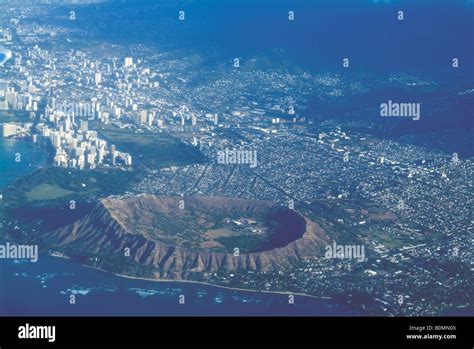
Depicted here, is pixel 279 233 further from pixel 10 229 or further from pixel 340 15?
pixel 340 15

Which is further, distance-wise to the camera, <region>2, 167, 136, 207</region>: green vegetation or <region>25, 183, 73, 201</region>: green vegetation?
<region>25, 183, 73, 201</region>: green vegetation

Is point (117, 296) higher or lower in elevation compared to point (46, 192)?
lower

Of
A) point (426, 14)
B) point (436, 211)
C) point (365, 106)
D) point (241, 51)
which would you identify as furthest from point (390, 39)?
point (436, 211)

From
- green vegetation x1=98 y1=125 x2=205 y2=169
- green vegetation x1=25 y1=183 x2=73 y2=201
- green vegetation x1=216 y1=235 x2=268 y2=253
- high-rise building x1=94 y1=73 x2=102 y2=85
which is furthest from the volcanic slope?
high-rise building x1=94 y1=73 x2=102 y2=85

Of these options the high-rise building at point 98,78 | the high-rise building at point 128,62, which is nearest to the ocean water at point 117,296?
the high-rise building at point 98,78

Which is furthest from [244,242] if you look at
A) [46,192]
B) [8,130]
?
[8,130]

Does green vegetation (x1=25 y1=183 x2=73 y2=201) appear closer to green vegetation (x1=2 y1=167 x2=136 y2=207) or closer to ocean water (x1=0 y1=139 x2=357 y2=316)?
green vegetation (x1=2 y1=167 x2=136 y2=207)

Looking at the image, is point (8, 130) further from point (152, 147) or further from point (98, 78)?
point (98, 78)
